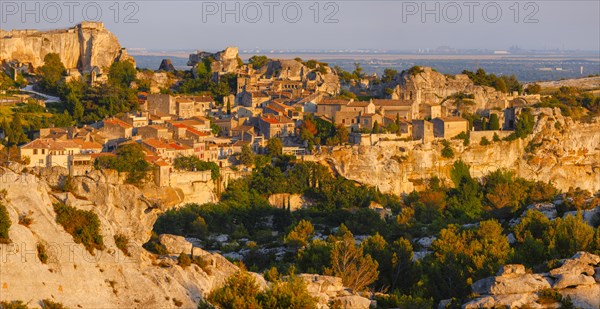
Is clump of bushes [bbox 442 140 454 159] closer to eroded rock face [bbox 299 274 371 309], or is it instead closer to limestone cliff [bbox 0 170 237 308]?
eroded rock face [bbox 299 274 371 309]

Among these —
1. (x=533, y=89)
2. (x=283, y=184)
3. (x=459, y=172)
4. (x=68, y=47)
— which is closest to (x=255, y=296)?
(x=283, y=184)

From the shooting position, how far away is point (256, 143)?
5112cm

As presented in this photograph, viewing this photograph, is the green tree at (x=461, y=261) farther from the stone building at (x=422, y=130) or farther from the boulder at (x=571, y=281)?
the stone building at (x=422, y=130)

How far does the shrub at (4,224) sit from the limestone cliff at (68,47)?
143ft

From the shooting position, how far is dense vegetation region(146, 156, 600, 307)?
30.1 m

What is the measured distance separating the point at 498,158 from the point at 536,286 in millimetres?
32659

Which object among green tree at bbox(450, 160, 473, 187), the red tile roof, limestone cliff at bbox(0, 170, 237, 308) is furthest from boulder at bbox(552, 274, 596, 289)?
green tree at bbox(450, 160, 473, 187)

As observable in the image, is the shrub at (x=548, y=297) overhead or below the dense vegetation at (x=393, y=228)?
overhead

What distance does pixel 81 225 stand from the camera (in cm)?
2402

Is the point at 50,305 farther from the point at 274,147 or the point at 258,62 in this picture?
the point at 258,62

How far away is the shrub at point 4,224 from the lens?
22.1m

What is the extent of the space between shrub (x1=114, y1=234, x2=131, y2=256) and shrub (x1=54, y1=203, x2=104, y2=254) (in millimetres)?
418

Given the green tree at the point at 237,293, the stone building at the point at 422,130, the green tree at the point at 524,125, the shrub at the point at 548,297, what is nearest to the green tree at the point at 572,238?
the shrub at the point at 548,297

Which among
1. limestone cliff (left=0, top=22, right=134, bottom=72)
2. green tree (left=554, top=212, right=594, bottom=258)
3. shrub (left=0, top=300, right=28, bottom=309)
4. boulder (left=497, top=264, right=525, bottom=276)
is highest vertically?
limestone cliff (left=0, top=22, right=134, bottom=72)
